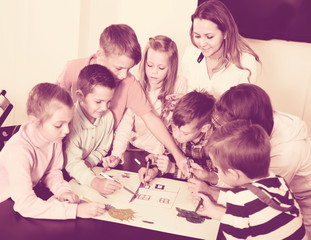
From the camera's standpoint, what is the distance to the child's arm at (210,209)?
1.17 meters

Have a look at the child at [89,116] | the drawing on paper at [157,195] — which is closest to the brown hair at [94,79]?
the child at [89,116]

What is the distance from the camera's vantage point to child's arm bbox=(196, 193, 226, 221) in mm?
1175

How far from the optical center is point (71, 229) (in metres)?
1.02

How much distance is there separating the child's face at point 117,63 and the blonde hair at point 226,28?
51 centimetres

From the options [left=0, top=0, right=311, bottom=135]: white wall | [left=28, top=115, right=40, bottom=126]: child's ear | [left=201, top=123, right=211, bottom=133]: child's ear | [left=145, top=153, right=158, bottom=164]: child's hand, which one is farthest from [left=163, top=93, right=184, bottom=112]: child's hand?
[left=0, top=0, right=311, bottom=135]: white wall

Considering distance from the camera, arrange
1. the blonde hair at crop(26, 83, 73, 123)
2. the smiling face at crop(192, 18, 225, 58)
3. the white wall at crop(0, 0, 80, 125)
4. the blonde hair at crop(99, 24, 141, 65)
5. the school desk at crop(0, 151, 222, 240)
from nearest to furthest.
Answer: the school desk at crop(0, 151, 222, 240) → the blonde hair at crop(26, 83, 73, 123) → the blonde hair at crop(99, 24, 141, 65) → the smiling face at crop(192, 18, 225, 58) → the white wall at crop(0, 0, 80, 125)

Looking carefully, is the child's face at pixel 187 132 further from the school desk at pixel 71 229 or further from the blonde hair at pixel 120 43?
the school desk at pixel 71 229

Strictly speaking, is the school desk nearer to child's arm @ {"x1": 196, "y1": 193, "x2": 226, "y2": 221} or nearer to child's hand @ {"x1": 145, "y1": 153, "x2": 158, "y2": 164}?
child's arm @ {"x1": 196, "y1": 193, "x2": 226, "y2": 221}

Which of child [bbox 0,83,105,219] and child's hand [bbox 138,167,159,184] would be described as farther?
child's hand [bbox 138,167,159,184]

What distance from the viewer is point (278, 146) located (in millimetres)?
1427

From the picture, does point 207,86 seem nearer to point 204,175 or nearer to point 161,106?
point 161,106

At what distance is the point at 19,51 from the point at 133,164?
1939 mm

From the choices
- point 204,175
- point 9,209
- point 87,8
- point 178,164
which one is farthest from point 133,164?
point 87,8

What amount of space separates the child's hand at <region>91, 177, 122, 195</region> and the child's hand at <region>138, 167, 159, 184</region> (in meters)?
0.12
